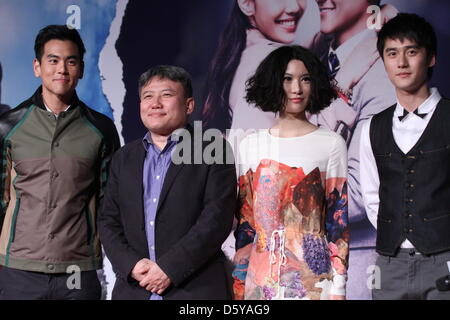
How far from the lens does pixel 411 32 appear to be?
2703 millimetres

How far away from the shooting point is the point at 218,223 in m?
2.46

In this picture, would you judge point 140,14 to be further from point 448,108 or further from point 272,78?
point 448,108

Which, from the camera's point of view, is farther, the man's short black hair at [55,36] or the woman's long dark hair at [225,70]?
the woman's long dark hair at [225,70]

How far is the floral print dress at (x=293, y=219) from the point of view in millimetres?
2514

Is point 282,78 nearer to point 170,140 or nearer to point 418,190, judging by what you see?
point 170,140

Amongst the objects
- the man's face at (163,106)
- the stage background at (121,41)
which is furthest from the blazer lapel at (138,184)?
the stage background at (121,41)

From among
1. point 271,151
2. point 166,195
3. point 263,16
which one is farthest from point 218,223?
point 263,16

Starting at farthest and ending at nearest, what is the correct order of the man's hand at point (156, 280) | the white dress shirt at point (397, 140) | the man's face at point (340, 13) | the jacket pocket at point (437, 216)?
the man's face at point (340, 13) < the white dress shirt at point (397, 140) < the jacket pocket at point (437, 216) < the man's hand at point (156, 280)

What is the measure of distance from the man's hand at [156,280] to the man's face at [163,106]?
0.54 metres

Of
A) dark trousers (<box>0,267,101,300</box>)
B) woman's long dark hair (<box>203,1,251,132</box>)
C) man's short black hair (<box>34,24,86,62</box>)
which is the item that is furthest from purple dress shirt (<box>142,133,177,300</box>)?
woman's long dark hair (<box>203,1,251,132</box>)

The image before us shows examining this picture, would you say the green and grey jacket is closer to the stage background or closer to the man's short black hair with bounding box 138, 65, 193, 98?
the man's short black hair with bounding box 138, 65, 193, 98

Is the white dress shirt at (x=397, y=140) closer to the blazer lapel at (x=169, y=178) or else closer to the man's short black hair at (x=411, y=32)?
the man's short black hair at (x=411, y=32)

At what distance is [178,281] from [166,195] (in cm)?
32

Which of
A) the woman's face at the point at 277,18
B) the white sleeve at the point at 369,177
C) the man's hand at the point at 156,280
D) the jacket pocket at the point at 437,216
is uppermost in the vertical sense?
the woman's face at the point at 277,18
